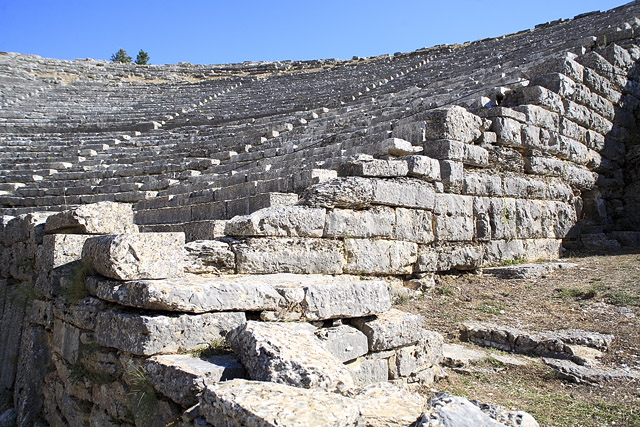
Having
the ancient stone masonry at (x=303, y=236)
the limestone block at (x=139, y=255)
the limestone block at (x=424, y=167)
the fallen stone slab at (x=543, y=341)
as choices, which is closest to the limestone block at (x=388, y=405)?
the ancient stone masonry at (x=303, y=236)

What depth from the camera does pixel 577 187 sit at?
885cm

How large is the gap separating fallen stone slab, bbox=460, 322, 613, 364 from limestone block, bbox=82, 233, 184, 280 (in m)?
2.92

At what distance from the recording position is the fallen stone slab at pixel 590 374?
3.93 meters

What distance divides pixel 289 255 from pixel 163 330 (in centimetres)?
208

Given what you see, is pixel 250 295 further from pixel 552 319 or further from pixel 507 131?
pixel 507 131

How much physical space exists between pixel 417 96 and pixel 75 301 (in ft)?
28.5

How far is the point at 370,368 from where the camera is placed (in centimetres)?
374

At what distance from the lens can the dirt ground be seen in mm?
3531

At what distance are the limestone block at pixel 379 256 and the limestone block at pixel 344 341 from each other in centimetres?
193

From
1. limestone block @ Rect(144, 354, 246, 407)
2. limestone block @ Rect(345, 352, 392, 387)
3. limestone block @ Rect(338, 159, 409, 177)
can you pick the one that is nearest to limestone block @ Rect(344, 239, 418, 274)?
limestone block @ Rect(338, 159, 409, 177)

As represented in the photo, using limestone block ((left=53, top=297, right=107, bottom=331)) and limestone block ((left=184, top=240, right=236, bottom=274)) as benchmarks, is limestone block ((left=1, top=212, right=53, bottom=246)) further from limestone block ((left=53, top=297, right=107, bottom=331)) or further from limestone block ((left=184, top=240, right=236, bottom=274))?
limestone block ((left=184, top=240, right=236, bottom=274))

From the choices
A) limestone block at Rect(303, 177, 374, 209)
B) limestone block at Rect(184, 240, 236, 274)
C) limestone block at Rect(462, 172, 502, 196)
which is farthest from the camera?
limestone block at Rect(462, 172, 502, 196)

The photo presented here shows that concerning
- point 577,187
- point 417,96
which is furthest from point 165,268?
point 417,96

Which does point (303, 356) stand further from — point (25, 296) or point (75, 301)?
point (25, 296)
